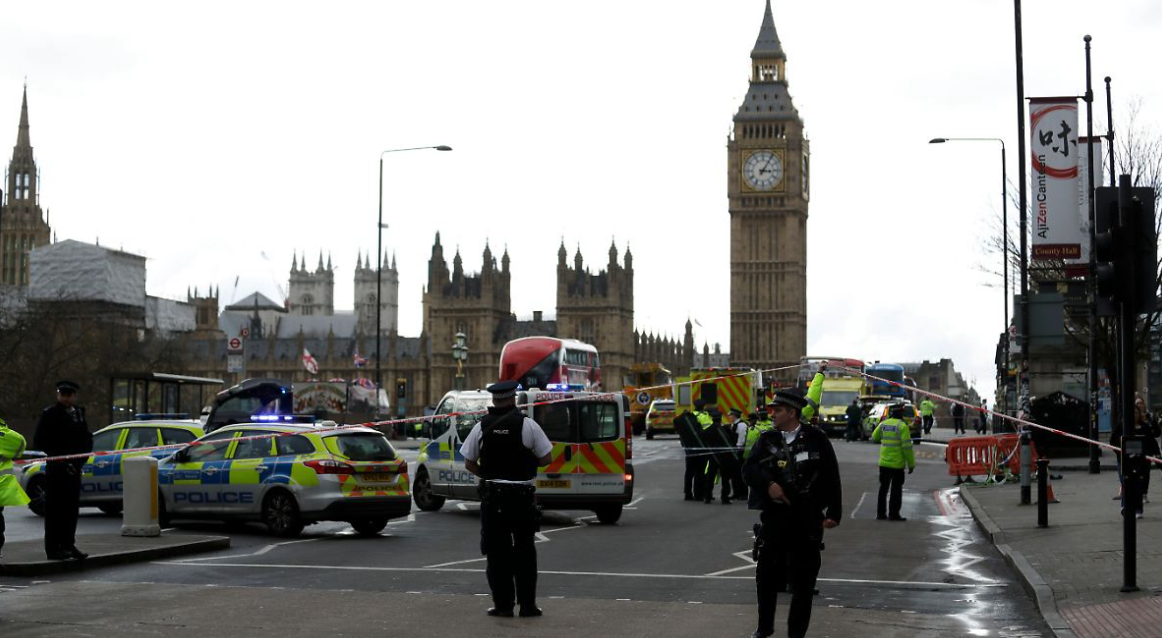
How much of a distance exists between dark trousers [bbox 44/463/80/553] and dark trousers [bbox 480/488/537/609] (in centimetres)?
521

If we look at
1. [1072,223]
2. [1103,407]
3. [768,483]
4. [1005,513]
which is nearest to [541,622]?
[768,483]

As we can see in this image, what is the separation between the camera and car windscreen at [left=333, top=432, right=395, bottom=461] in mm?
19734

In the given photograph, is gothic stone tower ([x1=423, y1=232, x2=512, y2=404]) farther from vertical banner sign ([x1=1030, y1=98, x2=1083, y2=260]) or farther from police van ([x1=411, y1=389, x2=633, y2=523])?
police van ([x1=411, y1=389, x2=633, y2=523])

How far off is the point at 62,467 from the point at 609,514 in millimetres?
9127

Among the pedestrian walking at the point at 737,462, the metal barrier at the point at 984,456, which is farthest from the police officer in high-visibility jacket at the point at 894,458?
the metal barrier at the point at 984,456

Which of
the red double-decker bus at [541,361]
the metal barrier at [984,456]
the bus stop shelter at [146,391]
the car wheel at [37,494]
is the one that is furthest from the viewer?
the red double-decker bus at [541,361]

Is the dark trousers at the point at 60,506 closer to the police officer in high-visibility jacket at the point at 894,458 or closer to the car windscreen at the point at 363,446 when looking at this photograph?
the car windscreen at the point at 363,446

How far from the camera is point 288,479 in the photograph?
1948cm

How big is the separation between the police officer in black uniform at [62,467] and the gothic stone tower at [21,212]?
184m

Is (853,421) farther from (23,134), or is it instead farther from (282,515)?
(23,134)

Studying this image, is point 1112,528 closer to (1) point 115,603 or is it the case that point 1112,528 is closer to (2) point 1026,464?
(2) point 1026,464

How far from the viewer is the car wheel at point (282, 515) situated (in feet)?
63.9

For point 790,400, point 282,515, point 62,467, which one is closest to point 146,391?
point 282,515

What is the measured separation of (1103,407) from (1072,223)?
2583 cm
